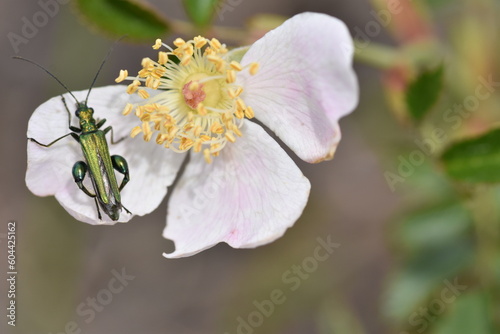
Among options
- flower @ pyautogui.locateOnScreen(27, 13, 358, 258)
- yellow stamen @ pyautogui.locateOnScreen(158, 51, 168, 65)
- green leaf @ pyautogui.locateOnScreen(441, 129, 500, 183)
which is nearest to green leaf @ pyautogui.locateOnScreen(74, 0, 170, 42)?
flower @ pyautogui.locateOnScreen(27, 13, 358, 258)

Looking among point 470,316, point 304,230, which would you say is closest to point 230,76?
point 470,316

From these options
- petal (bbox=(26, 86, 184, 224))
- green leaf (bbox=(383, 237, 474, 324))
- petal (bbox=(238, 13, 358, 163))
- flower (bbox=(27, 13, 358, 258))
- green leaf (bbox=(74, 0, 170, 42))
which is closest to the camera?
petal (bbox=(238, 13, 358, 163))

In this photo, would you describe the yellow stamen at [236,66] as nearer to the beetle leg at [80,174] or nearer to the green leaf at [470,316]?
the beetle leg at [80,174]

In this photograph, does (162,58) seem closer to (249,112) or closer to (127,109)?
(127,109)

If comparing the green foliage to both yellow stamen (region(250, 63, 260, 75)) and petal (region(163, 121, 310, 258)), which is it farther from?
yellow stamen (region(250, 63, 260, 75))

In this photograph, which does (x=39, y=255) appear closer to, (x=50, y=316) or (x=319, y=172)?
(x=50, y=316)

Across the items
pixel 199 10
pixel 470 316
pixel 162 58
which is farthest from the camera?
pixel 470 316

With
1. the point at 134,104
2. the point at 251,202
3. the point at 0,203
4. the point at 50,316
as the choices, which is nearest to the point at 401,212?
the point at 251,202
